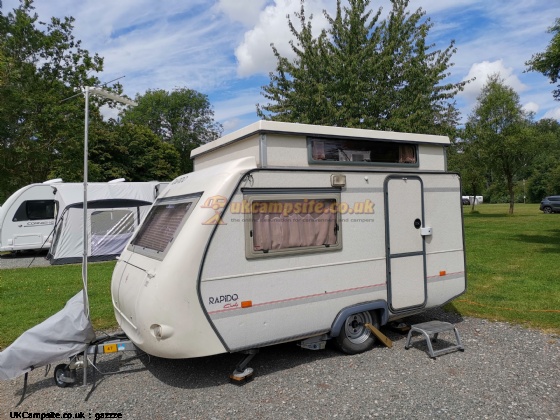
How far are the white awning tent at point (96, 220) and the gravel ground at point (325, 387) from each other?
855 cm

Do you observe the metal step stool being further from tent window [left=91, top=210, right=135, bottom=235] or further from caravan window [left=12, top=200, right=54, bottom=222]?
caravan window [left=12, top=200, right=54, bottom=222]

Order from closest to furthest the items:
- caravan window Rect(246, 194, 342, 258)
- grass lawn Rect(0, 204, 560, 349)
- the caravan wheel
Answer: the caravan wheel → caravan window Rect(246, 194, 342, 258) → grass lawn Rect(0, 204, 560, 349)

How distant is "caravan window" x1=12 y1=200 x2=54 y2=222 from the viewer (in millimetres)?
13883

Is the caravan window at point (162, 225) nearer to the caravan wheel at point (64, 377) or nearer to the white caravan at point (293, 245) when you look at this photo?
the white caravan at point (293, 245)

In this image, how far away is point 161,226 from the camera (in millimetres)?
4645

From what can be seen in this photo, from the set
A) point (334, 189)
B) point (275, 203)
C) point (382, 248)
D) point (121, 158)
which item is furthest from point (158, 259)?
point (121, 158)

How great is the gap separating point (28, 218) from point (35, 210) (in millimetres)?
347

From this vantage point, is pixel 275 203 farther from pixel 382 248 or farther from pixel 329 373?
pixel 329 373

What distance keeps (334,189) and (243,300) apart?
162 cm

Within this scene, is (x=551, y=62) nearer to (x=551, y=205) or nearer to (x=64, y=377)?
(x=64, y=377)

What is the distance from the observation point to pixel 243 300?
13.3 ft

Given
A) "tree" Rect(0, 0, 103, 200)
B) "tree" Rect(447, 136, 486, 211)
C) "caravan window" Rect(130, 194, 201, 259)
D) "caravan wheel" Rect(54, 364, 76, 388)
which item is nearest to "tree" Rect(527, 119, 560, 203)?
"tree" Rect(447, 136, 486, 211)

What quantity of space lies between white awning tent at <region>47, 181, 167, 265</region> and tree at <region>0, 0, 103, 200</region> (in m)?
4.60

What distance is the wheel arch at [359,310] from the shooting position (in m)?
4.56
